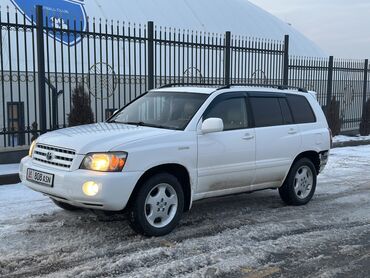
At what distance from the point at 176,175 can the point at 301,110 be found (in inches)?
105

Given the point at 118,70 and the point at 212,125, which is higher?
the point at 118,70

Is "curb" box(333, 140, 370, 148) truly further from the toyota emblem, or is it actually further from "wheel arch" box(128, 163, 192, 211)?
the toyota emblem

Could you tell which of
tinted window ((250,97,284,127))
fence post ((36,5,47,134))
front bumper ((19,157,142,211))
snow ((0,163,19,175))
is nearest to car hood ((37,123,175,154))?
front bumper ((19,157,142,211))

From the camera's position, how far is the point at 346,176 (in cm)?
992

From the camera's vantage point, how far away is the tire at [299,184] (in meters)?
7.00

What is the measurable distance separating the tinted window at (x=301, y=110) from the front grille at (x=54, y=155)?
355cm

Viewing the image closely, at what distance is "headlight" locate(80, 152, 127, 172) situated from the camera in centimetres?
497

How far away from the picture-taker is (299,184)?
23.6 ft

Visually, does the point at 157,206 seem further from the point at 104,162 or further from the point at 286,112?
the point at 286,112

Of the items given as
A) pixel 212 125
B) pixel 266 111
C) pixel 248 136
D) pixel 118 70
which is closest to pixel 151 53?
pixel 118 70

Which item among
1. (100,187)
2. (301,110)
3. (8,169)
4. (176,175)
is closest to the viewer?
(100,187)

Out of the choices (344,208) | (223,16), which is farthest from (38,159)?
(223,16)

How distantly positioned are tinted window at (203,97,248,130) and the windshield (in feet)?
0.60

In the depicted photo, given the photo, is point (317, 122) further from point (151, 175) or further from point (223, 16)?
point (223, 16)
